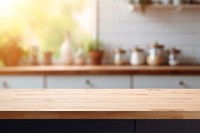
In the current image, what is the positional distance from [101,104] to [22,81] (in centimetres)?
208

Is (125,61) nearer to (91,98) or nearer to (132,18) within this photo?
(132,18)

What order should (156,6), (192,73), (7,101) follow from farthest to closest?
(156,6)
(192,73)
(7,101)

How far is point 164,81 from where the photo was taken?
343 centimetres

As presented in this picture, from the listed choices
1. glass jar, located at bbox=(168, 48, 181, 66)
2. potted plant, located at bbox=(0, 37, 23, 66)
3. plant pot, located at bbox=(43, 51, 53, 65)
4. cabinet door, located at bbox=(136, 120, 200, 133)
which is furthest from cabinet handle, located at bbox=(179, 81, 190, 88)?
cabinet door, located at bbox=(136, 120, 200, 133)

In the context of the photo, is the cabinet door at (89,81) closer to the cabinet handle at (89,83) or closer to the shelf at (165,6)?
the cabinet handle at (89,83)

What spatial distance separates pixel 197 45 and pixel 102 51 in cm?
106

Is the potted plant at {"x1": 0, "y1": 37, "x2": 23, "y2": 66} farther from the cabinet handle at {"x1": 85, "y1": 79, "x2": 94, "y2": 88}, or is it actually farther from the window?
the cabinet handle at {"x1": 85, "y1": 79, "x2": 94, "y2": 88}

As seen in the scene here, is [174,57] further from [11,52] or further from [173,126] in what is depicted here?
[173,126]

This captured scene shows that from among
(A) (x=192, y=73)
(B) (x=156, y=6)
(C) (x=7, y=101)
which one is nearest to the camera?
(C) (x=7, y=101)

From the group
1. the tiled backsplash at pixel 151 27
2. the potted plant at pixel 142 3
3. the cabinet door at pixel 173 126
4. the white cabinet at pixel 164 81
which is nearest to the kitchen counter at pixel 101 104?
the cabinet door at pixel 173 126

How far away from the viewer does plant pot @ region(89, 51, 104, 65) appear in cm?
399

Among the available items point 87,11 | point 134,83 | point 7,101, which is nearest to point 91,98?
point 7,101

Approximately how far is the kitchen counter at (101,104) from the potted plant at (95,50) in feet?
7.10

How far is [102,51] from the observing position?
4.02 meters
